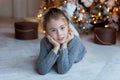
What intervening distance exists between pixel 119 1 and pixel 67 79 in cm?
148

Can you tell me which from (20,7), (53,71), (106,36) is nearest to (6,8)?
(20,7)

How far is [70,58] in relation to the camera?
196cm

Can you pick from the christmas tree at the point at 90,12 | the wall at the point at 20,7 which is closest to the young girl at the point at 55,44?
the christmas tree at the point at 90,12

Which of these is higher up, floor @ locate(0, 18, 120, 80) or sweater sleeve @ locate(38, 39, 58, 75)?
sweater sleeve @ locate(38, 39, 58, 75)

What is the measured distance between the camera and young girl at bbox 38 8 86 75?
1.85 m

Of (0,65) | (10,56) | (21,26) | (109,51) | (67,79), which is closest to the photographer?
(67,79)

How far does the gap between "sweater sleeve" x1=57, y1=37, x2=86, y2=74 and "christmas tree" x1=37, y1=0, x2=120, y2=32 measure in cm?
83

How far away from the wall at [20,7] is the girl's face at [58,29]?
213 centimetres

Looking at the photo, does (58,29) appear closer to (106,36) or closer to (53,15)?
(53,15)

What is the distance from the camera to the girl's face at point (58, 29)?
6.04 feet

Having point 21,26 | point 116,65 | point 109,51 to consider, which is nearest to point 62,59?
point 116,65

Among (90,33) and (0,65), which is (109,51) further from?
(0,65)

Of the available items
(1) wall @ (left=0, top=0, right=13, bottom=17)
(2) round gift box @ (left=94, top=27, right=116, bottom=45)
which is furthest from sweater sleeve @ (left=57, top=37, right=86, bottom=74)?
(1) wall @ (left=0, top=0, right=13, bottom=17)

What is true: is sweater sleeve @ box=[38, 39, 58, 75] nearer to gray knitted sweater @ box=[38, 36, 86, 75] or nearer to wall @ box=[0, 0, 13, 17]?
gray knitted sweater @ box=[38, 36, 86, 75]
